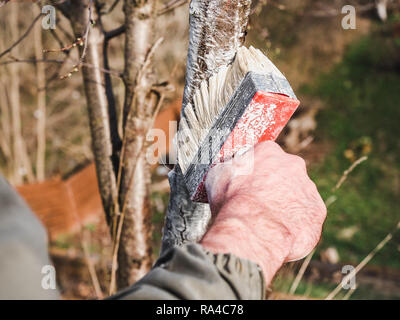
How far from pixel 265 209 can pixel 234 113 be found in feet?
1.06

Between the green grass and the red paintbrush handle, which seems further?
the green grass

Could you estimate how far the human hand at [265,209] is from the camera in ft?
3.36

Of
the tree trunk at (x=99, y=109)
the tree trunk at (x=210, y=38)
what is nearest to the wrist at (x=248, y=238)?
the tree trunk at (x=210, y=38)

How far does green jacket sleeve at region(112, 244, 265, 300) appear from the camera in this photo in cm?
90

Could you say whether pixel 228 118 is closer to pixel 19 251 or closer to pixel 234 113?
pixel 234 113

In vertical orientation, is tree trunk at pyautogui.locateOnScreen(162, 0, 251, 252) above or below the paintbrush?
above

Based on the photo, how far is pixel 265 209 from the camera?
1.08m

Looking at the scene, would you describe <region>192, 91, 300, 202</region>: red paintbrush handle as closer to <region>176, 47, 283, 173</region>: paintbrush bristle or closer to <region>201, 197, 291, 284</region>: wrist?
<region>176, 47, 283, 173</region>: paintbrush bristle

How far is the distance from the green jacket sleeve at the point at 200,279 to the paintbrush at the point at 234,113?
378 mm

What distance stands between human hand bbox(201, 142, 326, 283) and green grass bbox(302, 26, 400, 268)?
13.4 feet

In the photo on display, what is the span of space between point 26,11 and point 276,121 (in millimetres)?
6073

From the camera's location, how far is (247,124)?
1234mm

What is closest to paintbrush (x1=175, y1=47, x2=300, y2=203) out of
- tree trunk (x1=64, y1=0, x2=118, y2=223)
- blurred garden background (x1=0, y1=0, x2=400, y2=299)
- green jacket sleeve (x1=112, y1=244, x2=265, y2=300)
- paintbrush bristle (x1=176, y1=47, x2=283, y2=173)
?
paintbrush bristle (x1=176, y1=47, x2=283, y2=173)

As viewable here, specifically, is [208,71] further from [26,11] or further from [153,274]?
[26,11]
